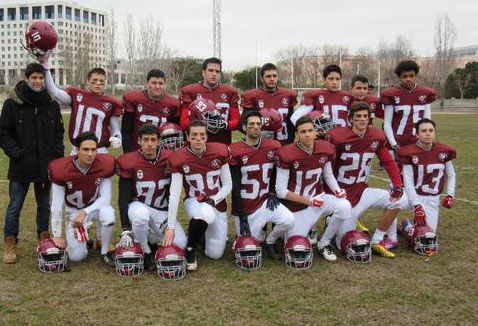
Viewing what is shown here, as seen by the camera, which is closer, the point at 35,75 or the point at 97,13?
the point at 35,75

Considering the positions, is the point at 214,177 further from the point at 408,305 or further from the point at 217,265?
the point at 408,305

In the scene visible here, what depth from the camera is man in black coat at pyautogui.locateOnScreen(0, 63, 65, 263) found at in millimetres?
4922

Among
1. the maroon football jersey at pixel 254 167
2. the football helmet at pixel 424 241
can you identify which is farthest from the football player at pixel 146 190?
the football helmet at pixel 424 241

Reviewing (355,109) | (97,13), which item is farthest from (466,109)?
(97,13)

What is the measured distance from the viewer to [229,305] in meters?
3.90

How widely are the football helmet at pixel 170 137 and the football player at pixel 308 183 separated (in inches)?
40.9

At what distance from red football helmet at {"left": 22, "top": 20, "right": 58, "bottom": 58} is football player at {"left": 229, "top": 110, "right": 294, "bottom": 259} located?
2.09 metres

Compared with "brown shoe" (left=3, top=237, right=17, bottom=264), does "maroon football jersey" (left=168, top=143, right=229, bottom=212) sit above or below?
above

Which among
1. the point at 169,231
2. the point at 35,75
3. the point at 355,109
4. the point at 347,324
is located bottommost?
the point at 347,324

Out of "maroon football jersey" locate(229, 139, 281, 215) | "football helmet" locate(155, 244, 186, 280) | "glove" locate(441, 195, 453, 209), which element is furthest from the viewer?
"glove" locate(441, 195, 453, 209)

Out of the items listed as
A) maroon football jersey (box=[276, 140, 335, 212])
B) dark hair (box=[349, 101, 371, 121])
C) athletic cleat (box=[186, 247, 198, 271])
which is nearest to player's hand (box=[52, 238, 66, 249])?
athletic cleat (box=[186, 247, 198, 271])

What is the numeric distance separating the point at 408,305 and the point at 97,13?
97.9 m

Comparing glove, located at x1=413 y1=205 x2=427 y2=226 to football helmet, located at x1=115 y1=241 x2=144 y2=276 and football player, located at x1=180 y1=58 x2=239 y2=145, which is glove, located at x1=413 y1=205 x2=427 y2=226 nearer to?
football player, located at x1=180 y1=58 x2=239 y2=145

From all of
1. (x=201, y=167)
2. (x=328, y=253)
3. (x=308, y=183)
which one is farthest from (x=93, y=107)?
(x=328, y=253)
